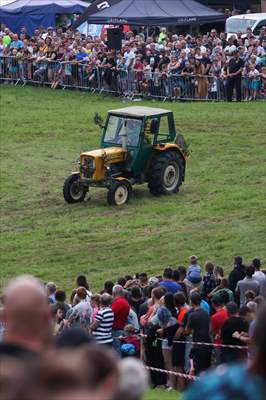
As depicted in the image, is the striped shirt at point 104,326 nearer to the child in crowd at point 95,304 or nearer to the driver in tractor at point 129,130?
the child in crowd at point 95,304

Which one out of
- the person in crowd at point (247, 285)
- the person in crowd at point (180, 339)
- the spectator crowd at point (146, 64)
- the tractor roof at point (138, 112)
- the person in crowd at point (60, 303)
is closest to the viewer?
the person in crowd at point (180, 339)

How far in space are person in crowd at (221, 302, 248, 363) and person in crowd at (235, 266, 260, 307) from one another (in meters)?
2.32

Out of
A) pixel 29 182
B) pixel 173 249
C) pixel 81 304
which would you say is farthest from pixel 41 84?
pixel 81 304

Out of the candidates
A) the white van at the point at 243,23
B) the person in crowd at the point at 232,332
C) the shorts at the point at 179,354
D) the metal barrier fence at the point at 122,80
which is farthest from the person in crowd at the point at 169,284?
the white van at the point at 243,23

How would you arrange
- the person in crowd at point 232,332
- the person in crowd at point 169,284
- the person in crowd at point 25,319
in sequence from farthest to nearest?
the person in crowd at point 169,284, the person in crowd at point 232,332, the person in crowd at point 25,319

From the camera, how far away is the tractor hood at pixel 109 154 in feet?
75.3

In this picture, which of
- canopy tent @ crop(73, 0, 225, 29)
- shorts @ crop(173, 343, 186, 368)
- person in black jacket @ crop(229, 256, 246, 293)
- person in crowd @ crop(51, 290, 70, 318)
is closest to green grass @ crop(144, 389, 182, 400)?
shorts @ crop(173, 343, 186, 368)

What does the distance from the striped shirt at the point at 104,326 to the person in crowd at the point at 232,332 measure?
135 centimetres

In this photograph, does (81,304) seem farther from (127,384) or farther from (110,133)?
(110,133)

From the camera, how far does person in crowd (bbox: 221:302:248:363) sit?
1118 cm

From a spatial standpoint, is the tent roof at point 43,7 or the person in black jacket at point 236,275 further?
the tent roof at point 43,7

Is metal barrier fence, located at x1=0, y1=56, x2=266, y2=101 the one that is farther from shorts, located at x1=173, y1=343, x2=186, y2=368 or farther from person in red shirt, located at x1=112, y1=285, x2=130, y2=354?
shorts, located at x1=173, y1=343, x2=186, y2=368

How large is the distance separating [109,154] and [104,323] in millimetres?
11174

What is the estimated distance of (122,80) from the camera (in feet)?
116
